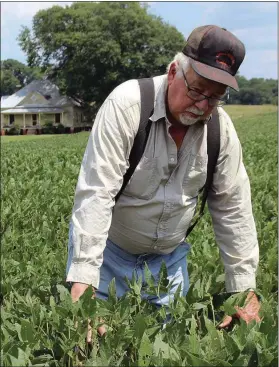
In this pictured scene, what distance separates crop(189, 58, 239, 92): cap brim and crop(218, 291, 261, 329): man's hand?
96 cm

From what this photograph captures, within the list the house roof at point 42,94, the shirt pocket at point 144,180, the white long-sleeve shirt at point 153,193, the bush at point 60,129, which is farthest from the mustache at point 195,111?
the house roof at point 42,94

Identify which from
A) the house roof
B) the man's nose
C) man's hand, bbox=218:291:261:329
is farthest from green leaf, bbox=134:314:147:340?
the house roof

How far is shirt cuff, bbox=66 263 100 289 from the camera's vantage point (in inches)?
102

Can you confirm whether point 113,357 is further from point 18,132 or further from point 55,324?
point 18,132

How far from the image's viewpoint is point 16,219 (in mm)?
6332

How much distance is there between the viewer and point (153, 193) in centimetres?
311

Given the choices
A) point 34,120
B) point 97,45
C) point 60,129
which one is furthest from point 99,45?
point 34,120

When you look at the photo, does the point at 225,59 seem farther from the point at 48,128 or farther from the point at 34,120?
the point at 34,120

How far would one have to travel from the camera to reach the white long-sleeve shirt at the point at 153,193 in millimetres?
2678

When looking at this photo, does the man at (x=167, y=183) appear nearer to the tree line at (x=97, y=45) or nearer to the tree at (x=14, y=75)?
the tree line at (x=97, y=45)

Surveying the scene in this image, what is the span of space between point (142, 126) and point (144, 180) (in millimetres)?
284

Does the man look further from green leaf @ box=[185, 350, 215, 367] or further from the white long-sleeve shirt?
green leaf @ box=[185, 350, 215, 367]

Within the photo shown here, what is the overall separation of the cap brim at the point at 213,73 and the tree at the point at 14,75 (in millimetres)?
113062

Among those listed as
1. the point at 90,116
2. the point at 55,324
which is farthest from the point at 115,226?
the point at 90,116
